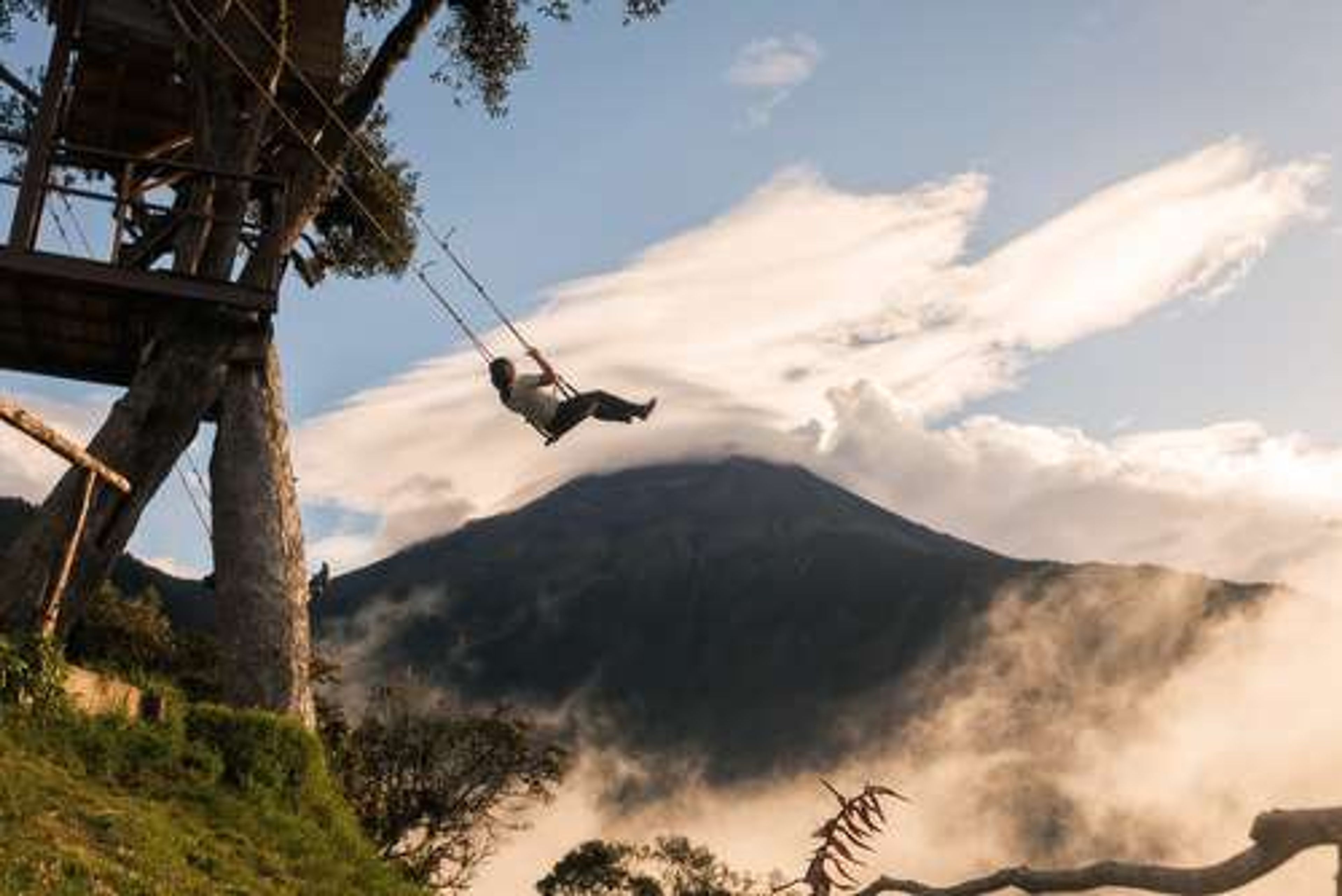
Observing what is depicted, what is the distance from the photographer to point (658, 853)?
55875 mm

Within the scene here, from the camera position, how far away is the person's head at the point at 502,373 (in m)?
14.1

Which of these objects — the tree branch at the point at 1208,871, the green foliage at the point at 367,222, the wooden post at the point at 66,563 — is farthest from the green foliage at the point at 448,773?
the tree branch at the point at 1208,871

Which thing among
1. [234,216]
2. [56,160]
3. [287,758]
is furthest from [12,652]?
[56,160]

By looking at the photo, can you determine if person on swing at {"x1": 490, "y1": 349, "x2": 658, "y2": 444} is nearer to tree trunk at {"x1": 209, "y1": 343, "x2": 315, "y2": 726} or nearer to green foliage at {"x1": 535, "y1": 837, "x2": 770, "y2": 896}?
tree trunk at {"x1": 209, "y1": 343, "x2": 315, "y2": 726}

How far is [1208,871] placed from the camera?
1.54 m

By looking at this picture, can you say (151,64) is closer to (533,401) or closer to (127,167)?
(127,167)

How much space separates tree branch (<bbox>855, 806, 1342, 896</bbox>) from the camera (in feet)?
4.95

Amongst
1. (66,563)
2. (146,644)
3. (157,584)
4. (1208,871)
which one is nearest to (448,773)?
(146,644)

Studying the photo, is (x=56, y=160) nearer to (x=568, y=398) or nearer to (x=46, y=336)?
(x=46, y=336)

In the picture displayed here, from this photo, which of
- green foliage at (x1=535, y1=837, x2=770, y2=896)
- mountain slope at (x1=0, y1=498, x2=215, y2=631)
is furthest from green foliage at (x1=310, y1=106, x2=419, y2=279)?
mountain slope at (x1=0, y1=498, x2=215, y2=631)

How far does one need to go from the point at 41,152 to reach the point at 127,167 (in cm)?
153

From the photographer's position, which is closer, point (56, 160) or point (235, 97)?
point (235, 97)

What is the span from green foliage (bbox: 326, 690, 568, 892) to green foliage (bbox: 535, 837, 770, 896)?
45.4 feet

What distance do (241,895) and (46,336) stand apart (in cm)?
1084
